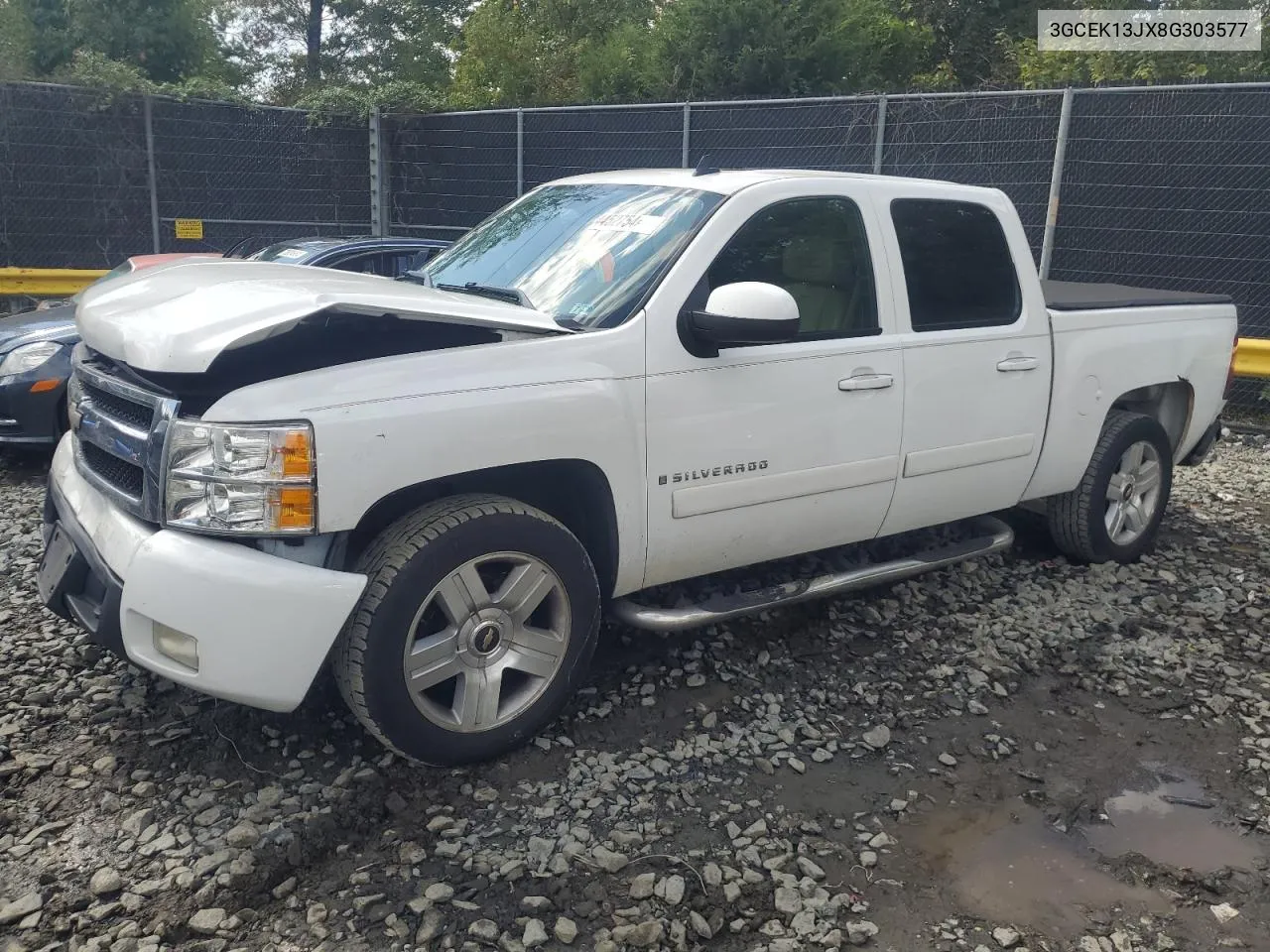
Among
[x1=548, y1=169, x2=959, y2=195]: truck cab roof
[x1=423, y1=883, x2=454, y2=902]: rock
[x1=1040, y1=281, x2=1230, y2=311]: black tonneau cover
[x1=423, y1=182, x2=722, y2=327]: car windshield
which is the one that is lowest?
[x1=423, y1=883, x2=454, y2=902]: rock

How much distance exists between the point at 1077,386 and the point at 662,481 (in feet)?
7.98

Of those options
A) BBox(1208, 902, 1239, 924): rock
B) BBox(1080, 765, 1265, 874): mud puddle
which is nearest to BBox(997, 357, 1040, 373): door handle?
BBox(1080, 765, 1265, 874): mud puddle

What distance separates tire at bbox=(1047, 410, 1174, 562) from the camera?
5.29 metres

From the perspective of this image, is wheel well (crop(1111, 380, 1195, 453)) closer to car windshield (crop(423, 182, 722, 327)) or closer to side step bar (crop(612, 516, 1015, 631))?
side step bar (crop(612, 516, 1015, 631))

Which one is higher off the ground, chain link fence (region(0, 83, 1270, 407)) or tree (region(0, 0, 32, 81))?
tree (region(0, 0, 32, 81))

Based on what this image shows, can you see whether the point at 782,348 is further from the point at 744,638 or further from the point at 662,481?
the point at 744,638

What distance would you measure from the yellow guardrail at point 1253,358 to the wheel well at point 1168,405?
3.17 m

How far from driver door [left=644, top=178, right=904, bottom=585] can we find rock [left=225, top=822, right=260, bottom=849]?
1489 mm

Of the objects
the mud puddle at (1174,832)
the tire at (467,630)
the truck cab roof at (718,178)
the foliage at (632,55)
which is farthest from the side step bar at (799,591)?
the foliage at (632,55)

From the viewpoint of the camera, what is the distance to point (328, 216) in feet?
44.5

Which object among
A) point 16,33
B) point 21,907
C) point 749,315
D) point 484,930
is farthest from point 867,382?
point 16,33

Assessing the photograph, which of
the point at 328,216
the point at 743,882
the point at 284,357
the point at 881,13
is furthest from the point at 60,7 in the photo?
the point at 743,882

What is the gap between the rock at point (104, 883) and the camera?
2.77 metres

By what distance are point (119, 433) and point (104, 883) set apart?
1.30 meters
